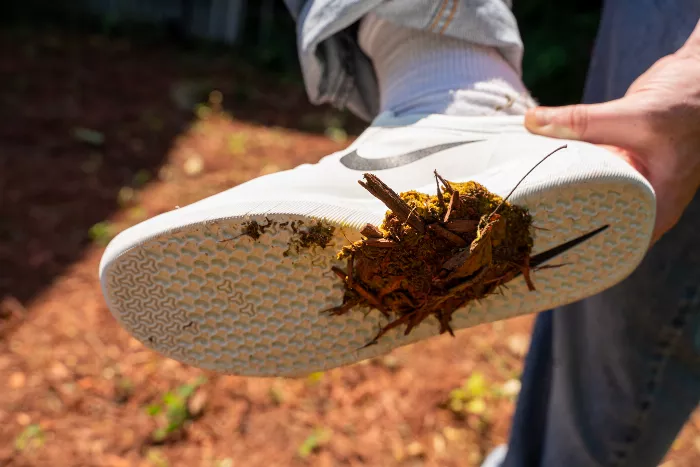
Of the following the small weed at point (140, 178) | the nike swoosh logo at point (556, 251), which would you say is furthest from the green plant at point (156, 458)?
the small weed at point (140, 178)

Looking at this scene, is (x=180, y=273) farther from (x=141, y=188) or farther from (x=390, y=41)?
(x=141, y=188)

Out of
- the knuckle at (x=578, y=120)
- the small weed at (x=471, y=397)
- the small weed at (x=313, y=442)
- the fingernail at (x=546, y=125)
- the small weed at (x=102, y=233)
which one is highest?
the knuckle at (x=578, y=120)

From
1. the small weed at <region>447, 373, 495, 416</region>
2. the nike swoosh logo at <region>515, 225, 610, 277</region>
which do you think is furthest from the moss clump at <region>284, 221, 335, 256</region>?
the small weed at <region>447, 373, 495, 416</region>

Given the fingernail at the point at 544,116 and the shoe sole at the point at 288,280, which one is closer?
the shoe sole at the point at 288,280

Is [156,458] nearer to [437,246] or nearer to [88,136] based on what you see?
[437,246]

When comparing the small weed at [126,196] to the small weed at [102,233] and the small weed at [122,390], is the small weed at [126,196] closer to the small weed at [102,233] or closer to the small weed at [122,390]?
the small weed at [102,233]

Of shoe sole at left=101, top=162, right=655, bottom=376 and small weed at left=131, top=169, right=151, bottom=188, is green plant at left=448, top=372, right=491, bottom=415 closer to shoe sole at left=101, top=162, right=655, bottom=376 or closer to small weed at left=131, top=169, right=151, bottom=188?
shoe sole at left=101, top=162, right=655, bottom=376

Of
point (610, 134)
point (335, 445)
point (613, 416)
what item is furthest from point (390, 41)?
point (335, 445)
